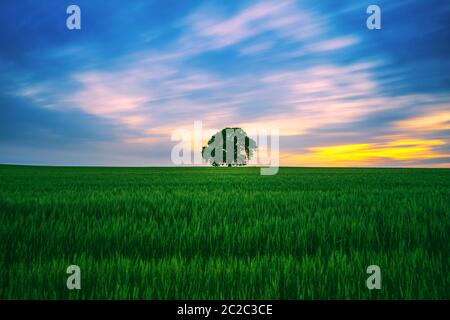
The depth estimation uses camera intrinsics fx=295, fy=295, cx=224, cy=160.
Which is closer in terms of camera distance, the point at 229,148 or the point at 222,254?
the point at 222,254

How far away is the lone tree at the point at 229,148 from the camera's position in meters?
76.6

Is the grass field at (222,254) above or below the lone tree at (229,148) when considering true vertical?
below

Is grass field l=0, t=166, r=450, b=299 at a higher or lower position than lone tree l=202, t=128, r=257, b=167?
lower

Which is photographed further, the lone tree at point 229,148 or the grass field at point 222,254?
the lone tree at point 229,148

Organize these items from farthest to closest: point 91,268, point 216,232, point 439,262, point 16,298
Result: point 216,232 → point 439,262 → point 91,268 → point 16,298

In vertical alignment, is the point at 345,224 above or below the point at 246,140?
below

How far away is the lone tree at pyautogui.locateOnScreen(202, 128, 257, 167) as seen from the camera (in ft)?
251

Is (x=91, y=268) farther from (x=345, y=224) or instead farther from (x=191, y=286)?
(x=345, y=224)

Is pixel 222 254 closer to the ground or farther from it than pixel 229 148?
closer to the ground

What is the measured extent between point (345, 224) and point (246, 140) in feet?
245

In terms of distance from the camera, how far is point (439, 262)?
2.95 metres

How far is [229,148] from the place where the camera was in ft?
252

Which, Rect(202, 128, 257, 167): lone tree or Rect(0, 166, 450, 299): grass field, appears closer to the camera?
Rect(0, 166, 450, 299): grass field
